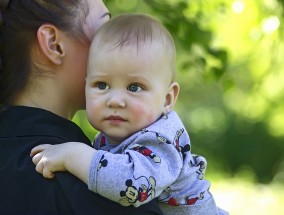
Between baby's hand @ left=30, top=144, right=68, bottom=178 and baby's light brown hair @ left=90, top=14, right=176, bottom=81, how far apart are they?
31 cm

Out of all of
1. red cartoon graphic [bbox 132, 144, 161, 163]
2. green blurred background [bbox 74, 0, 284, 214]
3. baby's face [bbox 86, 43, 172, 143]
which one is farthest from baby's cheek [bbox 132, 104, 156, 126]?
green blurred background [bbox 74, 0, 284, 214]

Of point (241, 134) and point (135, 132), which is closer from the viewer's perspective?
point (135, 132)

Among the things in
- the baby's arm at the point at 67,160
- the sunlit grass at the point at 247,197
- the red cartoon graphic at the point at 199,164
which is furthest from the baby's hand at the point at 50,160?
the sunlit grass at the point at 247,197

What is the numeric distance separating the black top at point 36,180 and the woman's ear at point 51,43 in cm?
17

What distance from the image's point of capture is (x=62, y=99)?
8.07 ft

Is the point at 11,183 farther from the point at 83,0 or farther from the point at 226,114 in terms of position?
the point at 226,114

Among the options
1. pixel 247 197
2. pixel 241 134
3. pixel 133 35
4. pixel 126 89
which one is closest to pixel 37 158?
pixel 126 89

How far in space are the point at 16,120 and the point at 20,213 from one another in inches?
10.6

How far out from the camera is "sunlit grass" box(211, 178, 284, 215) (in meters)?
10.2

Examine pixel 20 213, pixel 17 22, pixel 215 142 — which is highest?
pixel 17 22

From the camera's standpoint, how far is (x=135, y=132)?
2.30m

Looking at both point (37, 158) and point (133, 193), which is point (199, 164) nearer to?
point (133, 193)

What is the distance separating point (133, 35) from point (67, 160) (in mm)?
392

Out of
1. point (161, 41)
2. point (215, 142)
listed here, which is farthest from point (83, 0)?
point (215, 142)
